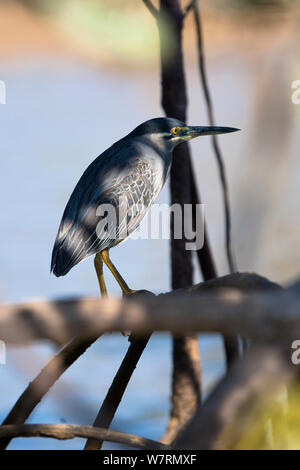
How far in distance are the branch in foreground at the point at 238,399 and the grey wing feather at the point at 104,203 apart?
130 cm

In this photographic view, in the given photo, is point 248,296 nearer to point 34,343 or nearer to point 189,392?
point 34,343

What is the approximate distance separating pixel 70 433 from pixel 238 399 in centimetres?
75

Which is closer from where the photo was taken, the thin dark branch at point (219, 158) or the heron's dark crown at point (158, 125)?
the heron's dark crown at point (158, 125)

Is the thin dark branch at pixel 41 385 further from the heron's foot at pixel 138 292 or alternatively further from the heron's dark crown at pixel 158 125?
the heron's dark crown at pixel 158 125

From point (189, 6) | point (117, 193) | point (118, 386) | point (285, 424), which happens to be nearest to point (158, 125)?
point (117, 193)

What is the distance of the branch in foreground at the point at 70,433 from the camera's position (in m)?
1.15

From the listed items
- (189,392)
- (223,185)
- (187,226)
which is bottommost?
(189,392)

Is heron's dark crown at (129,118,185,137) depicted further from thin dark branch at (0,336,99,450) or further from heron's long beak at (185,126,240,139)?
thin dark branch at (0,336,99,450)

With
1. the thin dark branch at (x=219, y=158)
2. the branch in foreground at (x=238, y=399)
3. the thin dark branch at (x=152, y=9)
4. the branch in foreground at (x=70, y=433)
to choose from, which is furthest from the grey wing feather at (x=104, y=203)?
the branch in foreground at (x=238, y=399)

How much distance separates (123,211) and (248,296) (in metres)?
1.45

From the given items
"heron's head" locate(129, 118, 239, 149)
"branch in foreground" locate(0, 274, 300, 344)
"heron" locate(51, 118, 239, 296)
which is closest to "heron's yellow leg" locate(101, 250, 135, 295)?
"heron" locate(51, 118, 239, 296)
